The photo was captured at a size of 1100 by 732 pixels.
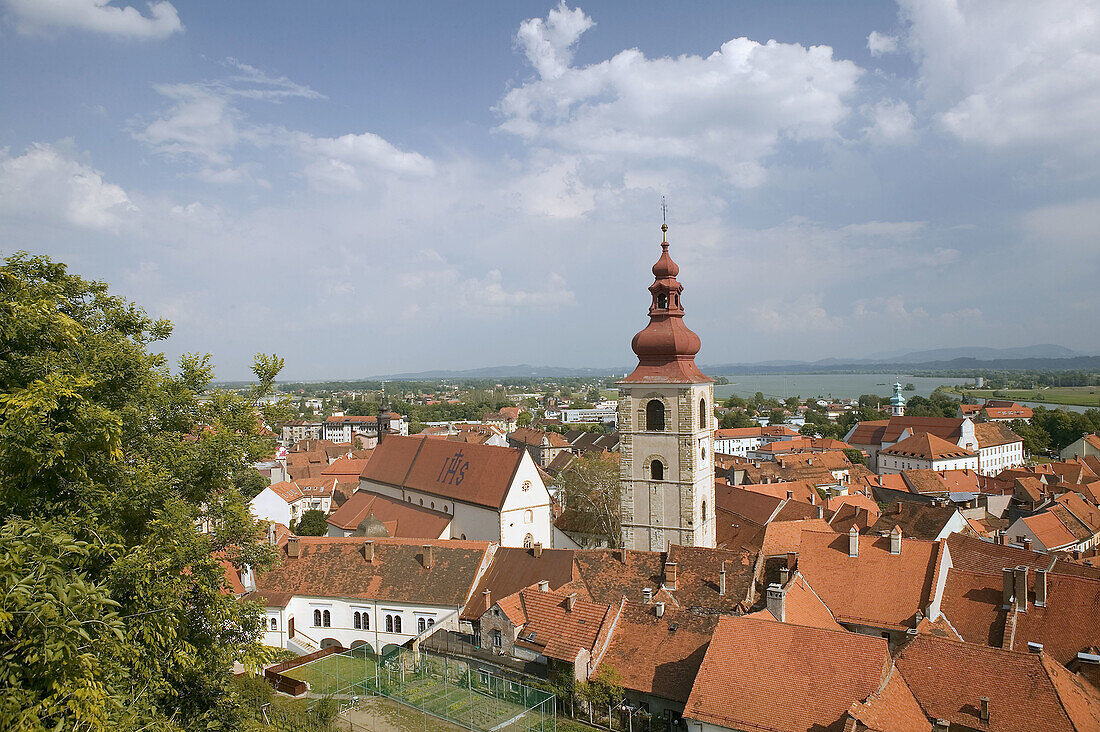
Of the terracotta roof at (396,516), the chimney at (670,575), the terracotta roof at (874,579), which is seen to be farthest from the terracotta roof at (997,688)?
the terracotta roof at (396,516)

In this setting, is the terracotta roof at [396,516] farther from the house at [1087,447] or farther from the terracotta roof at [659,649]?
the house at [1087,447]

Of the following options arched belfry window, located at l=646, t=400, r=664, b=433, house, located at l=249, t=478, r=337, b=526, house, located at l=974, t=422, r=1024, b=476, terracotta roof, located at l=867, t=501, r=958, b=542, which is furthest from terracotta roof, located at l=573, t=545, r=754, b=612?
house, located at l=974, t=422, r=1024, b=476

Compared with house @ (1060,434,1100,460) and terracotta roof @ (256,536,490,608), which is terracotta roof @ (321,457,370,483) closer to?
terracotta roof @ (256,536,490,608)

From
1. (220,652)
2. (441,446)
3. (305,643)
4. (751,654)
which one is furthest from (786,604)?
(441,446)

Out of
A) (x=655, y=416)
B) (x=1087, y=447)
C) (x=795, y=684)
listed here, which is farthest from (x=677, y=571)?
(x=1087, y=447)

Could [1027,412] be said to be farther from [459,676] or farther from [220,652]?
[220,652]

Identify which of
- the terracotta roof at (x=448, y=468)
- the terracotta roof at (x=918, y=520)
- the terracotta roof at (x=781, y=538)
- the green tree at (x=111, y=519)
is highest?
the green tree at (x=111, y=519)

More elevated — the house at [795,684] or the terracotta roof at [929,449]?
the house at [795,684]
